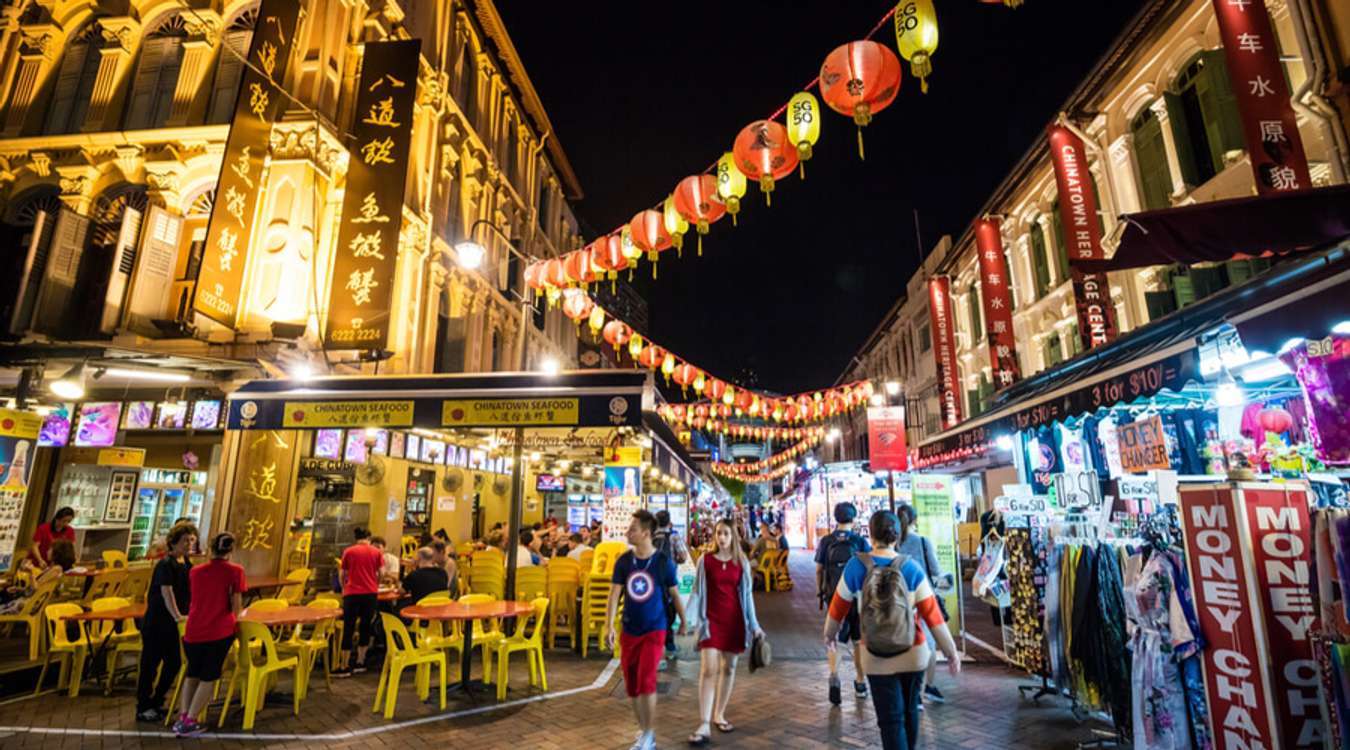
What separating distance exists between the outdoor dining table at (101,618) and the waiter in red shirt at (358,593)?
2019 millimetres

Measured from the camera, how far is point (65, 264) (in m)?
11.0

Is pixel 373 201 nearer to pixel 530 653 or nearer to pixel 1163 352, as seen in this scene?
pixel 530 653

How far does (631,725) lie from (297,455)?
7697mm

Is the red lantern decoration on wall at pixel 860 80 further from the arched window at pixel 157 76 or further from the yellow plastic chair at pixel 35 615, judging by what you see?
the arched window at pixel 157 76

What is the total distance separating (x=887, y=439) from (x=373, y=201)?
1069 cm

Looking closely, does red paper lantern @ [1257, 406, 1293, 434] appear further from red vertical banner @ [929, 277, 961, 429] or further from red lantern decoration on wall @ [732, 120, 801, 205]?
red vertical banner @ [929, 277, 961, 429]

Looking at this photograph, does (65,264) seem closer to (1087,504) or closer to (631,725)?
(631,725)

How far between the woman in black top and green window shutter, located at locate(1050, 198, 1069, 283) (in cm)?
1766

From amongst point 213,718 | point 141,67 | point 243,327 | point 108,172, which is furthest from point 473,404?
point 141,67

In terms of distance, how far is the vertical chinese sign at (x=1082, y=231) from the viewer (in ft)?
39.2

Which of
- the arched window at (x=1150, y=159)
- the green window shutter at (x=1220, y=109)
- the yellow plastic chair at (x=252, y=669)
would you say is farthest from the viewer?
the arched window at (x=1150, y=159)

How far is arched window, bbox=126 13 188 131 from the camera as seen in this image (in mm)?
12664

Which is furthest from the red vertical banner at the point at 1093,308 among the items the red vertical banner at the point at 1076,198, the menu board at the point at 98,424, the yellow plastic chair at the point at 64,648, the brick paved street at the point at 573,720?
the menu board at the point at 98,424

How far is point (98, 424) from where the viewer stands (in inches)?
455
